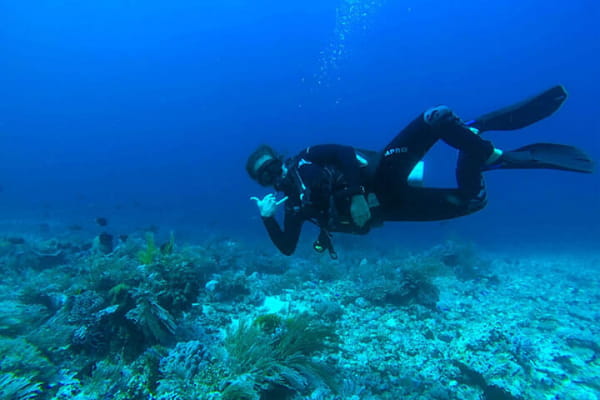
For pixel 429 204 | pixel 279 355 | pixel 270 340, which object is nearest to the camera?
pixel 279 355

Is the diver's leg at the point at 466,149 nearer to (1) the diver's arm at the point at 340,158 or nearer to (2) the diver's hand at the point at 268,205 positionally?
(1) the diver's arm at the point at 340,158

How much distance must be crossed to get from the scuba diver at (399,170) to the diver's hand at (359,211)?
0.27 metres

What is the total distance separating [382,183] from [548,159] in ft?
8.58

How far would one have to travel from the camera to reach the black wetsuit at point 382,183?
4297 millimetres

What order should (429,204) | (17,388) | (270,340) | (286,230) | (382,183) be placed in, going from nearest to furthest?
(17,388), (270,340), (382,183), (429,204), (286,230)

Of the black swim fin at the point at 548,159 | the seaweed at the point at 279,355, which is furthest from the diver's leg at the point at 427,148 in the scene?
the seaweed at the point at 279,355

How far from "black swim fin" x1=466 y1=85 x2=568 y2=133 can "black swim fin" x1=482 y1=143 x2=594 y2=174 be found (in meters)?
0.53

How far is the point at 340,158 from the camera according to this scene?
177 inches

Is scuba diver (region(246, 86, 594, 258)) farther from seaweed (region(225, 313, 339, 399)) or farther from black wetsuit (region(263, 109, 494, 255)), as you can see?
seaweed (region(225, 313, 339, 399))

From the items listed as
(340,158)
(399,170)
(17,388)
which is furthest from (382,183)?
(17,388)

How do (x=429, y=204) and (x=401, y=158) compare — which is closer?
(x=401, y=158)

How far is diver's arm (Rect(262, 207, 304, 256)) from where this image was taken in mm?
5117

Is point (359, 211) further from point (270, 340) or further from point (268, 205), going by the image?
point (270, 340)

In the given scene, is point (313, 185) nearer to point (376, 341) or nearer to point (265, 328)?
point (265, 328)
